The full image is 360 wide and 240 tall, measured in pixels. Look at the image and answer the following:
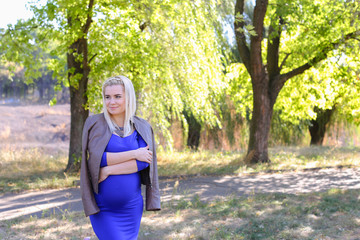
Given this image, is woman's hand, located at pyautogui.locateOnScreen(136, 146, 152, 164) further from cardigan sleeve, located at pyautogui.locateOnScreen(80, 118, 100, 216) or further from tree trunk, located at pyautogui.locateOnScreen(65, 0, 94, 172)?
tree trunk, located at pyautogui.locateOnScreen(65, 0, 94, 172)

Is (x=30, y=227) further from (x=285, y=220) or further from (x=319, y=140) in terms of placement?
(x=319, y=140)

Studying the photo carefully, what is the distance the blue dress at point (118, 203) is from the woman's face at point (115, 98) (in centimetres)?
22

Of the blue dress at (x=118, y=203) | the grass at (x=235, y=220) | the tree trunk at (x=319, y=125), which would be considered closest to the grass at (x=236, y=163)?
the grass at (x=235, y=220)

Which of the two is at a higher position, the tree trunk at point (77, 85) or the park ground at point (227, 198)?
the tree trunk at point (77, 85)

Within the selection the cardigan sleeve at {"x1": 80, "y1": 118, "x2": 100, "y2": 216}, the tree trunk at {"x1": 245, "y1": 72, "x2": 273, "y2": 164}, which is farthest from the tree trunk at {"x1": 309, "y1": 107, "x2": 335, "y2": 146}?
the cardigan sleeve at {"x1": 80, "y1": 118, "x2": 100, "y2": 216}

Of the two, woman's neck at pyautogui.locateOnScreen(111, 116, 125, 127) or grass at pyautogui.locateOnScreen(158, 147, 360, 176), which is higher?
woman's neck at pyautogui.locateOnScreen(111, 116, 125, 127)

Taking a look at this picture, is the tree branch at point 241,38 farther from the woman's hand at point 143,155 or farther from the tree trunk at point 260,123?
the woman's hand at point 143,155

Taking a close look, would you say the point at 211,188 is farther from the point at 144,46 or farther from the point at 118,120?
the point at 118,120

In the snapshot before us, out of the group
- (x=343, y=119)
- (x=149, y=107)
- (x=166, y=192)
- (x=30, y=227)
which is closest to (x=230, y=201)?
(x=166, y=192)

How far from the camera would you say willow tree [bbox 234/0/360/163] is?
11.1 meters

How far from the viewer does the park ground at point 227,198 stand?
18.7 feet

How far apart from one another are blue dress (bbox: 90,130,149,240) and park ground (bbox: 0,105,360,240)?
2.31 metres

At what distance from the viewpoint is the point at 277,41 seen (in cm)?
1276

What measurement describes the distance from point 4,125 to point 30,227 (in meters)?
21.4
